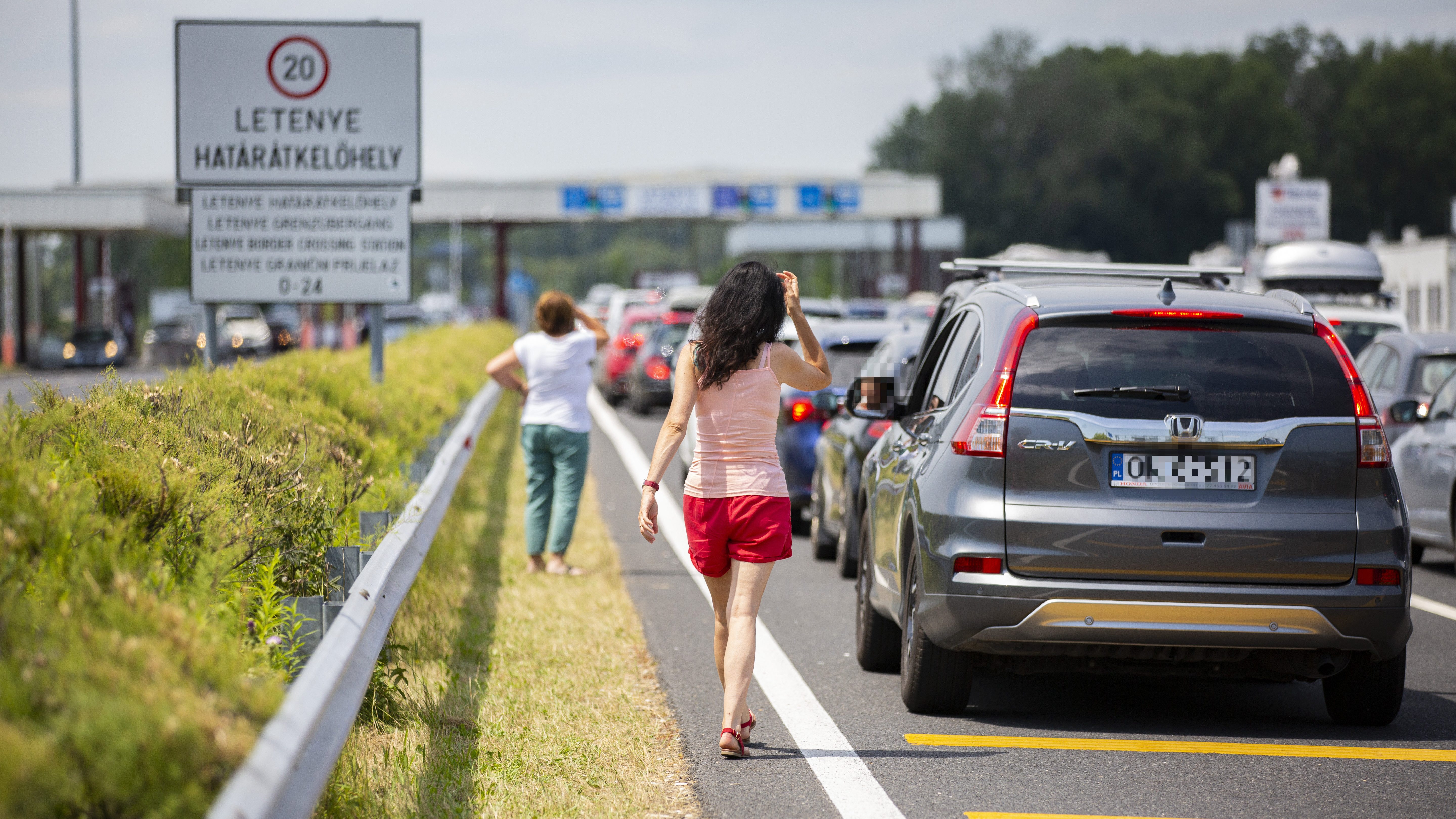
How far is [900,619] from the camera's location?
7.09 m

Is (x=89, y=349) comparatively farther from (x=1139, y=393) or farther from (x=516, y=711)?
(x=1139, y=393)

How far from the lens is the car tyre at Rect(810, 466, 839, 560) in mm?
11969

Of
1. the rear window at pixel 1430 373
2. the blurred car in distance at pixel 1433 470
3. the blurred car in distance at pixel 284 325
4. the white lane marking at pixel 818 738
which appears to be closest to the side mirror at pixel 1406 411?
the blurred car in distance at pixel 1433 470

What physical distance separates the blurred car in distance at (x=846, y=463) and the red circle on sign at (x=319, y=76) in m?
5.14

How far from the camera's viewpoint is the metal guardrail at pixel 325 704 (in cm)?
316

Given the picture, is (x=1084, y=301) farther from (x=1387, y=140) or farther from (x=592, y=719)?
(x=1387, y=140)

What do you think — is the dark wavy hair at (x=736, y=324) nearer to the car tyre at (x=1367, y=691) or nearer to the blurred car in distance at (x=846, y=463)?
the car tyre at (x=1367, y=691)

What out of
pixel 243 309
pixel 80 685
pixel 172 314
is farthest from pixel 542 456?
pixel 172 314

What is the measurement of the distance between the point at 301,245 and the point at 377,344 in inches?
56.8

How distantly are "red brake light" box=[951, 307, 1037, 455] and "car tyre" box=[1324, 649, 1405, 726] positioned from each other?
66.9 inches

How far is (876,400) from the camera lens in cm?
809

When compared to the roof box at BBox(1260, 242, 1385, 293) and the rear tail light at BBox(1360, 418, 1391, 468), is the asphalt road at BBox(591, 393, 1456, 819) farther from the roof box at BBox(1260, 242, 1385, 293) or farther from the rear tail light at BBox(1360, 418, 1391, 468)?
the roof box at BBox(1260, 242, 1385, 293)

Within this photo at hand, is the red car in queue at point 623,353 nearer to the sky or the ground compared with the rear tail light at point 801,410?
nearer to the ground

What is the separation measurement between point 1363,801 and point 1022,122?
112 meters
